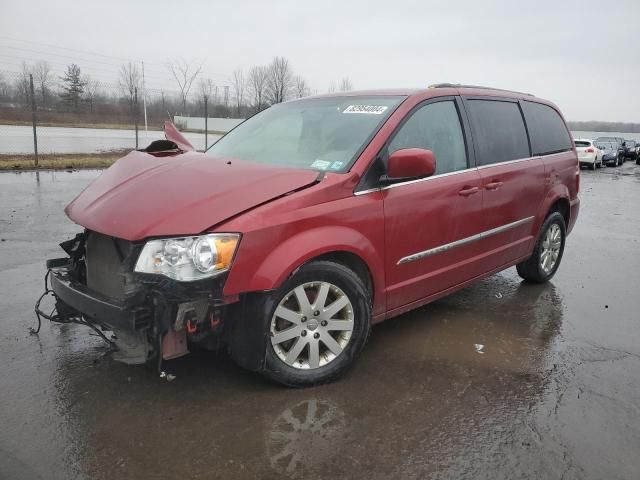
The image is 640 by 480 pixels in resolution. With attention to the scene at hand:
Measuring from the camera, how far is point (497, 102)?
4621 millimetres

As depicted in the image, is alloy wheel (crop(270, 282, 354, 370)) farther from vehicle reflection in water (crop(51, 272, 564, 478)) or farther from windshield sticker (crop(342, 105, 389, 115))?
windshield sticker (crop(342, 105, 389, 115))

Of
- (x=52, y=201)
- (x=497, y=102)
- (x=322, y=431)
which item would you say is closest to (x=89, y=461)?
(x=322, y=431)

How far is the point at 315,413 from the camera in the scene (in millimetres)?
2889

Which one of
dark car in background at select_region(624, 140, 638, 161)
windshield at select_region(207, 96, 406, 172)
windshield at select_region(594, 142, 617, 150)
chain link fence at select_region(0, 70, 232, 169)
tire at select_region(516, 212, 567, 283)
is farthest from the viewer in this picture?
dark car in background at select_region(624, 140, 638, 161)

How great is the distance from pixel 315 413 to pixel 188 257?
1.09m

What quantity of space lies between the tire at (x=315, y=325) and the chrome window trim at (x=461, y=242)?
1.58 feet

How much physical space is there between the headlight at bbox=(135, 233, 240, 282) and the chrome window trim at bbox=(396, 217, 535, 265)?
4.29ft

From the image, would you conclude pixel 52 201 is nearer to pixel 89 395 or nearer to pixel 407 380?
pixel 89 395

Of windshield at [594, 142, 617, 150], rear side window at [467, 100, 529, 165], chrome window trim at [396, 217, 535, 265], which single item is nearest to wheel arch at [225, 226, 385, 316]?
chrome window trim at [396, 217, 535, 265]

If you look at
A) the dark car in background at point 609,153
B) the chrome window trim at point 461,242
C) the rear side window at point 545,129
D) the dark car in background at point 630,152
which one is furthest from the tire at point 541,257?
the dark car in background at point 630,152

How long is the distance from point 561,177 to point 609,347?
201 centimetres

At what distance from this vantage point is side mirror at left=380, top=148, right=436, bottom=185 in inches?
128

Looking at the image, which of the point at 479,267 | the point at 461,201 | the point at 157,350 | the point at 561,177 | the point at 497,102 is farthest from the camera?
the point at 561,177

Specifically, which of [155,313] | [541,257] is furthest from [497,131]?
[155,313]
